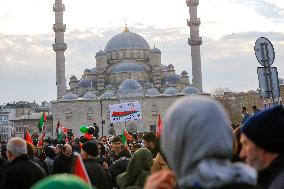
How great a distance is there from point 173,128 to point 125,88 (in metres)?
54.3

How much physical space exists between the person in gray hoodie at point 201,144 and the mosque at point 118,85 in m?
44.9

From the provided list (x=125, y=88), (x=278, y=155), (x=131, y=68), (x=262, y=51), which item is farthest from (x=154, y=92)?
(x=278, y=155)

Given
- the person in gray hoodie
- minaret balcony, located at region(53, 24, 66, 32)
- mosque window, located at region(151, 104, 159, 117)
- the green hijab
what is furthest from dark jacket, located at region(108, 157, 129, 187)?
mosque window, located at region(151, 104, 159, 117)

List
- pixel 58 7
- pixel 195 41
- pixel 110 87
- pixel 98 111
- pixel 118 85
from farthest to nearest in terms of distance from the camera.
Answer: pixel 118 85 < pixel 110 87 < pixel 98 111 < pixel 195 41 < pixel 58 7

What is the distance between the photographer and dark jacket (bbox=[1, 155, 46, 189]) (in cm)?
408

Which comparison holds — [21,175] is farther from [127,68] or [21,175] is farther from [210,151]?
[127,68]

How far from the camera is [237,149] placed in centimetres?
443

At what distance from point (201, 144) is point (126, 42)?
6721cm

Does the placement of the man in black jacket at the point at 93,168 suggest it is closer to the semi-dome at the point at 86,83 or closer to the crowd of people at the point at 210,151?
the crowd of people at the point at 210,151

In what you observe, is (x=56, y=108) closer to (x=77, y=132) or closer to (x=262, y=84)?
(x=77, y=132)

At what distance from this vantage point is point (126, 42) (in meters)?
68.6

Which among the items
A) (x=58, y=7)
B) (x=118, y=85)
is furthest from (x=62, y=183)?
(x=118, y=85)

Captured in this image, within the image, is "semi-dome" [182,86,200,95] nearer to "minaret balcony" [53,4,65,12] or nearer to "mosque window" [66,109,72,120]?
"mosque window" [66,109,72,120]

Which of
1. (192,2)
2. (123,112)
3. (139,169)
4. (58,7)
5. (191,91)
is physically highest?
(192,2)
